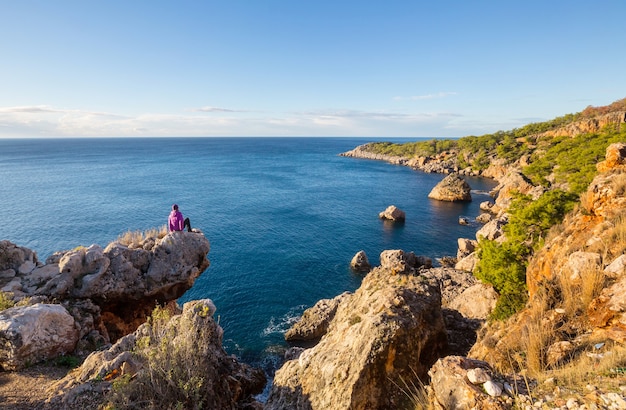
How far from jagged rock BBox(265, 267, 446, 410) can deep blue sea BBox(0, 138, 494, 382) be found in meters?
15.3

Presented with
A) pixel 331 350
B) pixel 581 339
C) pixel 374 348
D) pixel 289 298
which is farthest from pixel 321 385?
pixel 289 298

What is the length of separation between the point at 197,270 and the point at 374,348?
13.3 m

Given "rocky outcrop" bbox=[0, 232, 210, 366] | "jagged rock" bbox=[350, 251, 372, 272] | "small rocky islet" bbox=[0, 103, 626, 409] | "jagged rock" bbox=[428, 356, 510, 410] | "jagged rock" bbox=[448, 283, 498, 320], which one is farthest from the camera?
"jagged rock" bbox=[350, 251, 372, 272]

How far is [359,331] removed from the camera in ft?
27.2

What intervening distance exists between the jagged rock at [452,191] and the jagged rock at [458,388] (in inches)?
2551

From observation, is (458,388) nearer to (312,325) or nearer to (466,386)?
(466,386)

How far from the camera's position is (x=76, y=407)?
8.14 metres

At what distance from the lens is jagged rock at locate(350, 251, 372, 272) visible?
35.5 meters

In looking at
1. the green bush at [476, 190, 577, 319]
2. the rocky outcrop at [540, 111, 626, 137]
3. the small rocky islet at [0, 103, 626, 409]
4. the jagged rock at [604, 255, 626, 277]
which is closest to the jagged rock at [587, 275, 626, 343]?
the small rocky islet at [0, 103, 626, 409]

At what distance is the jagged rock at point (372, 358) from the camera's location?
743cm

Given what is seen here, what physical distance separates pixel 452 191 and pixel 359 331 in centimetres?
6389

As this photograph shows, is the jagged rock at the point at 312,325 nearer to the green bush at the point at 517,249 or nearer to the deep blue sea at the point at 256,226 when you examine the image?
the deep blue sea at the point at 256,226

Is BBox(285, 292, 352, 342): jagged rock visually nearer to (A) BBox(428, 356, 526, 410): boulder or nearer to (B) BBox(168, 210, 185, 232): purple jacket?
(B) BBox(168, 210, 185, 232): purple jacket

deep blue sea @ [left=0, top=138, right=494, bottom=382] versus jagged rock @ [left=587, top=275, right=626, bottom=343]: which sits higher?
jagged rock @ [left=587, top=275, right=626, bottom=343]
